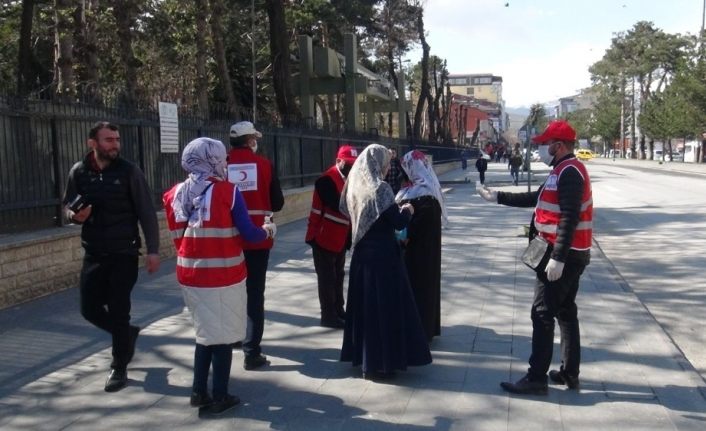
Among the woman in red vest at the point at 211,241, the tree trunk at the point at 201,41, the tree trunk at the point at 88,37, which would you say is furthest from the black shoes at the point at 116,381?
the tree trunk at the point at 201,41

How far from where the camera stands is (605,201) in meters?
22.6

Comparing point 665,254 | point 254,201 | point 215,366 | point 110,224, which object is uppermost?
point 254,201

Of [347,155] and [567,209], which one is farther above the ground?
[347,155]

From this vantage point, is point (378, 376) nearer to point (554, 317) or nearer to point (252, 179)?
point (554, 317)

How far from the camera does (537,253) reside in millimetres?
4926

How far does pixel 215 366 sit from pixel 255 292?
972 mm

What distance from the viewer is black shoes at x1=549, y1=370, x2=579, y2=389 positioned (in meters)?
5.12

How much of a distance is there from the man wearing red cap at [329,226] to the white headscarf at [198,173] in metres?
2.03

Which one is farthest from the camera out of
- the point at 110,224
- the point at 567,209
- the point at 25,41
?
the point at 25,41

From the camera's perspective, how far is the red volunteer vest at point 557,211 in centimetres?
484

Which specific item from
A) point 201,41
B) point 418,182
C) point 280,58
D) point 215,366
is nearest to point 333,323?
point 418,182

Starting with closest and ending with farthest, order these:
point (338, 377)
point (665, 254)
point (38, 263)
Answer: point (338, 377)
point (38, 263)
point (665, 254)

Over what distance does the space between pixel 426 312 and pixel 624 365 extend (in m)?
1.61

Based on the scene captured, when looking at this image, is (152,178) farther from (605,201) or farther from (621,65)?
(621,65)
